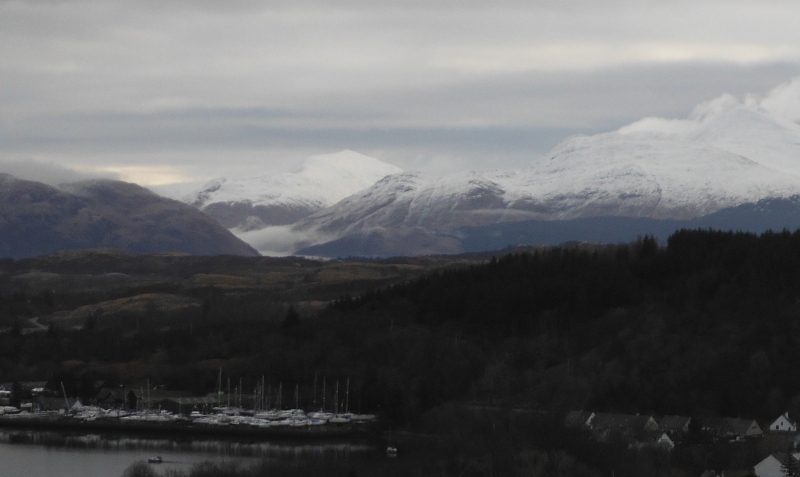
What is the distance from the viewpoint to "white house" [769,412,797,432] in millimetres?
83812

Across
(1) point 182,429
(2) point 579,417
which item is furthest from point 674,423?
(1) point 182,429

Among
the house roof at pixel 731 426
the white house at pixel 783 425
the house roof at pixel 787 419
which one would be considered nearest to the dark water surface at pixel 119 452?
the house roof at pixel 731 426

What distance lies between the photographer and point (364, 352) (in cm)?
11994

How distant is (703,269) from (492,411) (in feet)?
122

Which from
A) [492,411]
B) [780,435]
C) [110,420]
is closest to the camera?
[780,435]

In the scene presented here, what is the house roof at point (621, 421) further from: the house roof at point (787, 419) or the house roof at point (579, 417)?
the house roof at point (787, 419)

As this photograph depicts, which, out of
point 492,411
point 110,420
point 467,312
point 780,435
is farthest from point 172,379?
point 780,435

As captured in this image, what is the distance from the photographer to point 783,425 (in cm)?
8438

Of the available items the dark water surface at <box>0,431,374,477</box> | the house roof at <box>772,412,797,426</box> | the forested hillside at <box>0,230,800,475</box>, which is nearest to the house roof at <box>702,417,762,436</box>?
the forested hillside at <box>0,230,800,475</box>

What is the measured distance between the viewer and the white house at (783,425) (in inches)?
3300

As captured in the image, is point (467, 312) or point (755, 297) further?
point (467, 312)

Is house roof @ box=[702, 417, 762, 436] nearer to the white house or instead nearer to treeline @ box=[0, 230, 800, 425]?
the white house

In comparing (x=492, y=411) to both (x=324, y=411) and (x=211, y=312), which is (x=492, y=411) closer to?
(x=324, y=411)

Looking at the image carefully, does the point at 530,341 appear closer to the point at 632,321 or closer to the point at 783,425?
the point at 632,321
